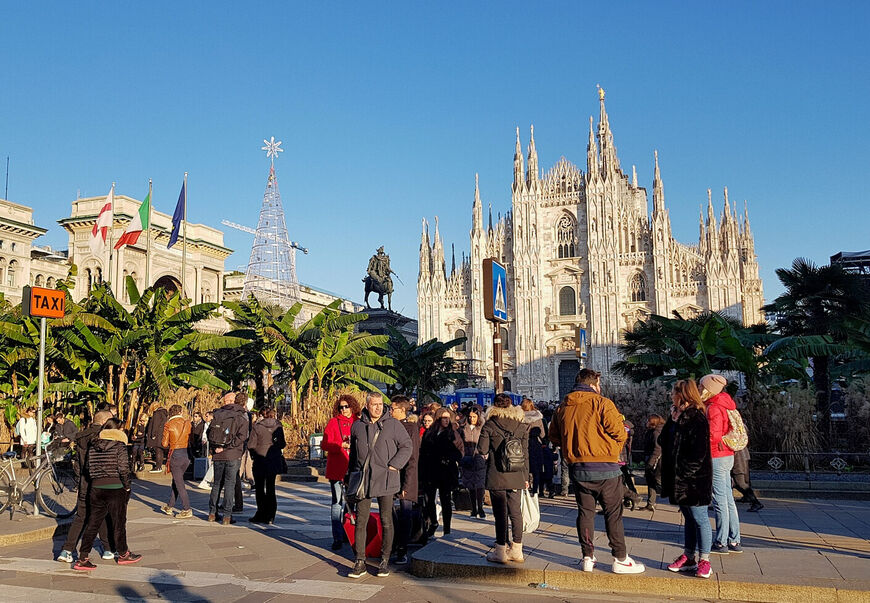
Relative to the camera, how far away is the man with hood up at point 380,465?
6895mm

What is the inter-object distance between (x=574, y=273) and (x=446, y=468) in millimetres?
48839

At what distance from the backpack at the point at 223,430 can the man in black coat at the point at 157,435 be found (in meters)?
6.91

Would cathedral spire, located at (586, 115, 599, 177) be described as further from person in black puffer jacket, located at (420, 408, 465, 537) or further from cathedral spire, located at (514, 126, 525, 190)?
person in black puffer jacket, located at (420, 408, 465, 537)

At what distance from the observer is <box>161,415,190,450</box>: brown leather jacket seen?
34.9 ft

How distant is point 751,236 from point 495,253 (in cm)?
1879

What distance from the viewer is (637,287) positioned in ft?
179

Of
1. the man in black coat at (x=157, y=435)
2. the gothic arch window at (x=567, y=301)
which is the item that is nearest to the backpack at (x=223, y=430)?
the man in black coat at (x=157, y=435)

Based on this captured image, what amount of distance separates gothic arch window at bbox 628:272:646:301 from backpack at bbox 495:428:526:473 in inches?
1950

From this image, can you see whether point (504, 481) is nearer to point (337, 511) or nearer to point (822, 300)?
point (337, 511)

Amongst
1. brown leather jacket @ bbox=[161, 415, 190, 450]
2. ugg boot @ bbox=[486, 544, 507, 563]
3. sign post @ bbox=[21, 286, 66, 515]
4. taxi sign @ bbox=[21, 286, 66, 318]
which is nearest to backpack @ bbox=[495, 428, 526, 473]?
ugg boot @ bbox=[486, 544, 507, 563]

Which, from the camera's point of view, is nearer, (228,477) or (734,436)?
(734,436)

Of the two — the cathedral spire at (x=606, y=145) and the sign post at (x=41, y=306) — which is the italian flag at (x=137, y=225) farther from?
the cathedral spire at (x=606, y=145)

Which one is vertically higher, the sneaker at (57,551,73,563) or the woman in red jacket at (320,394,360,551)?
the woman in red jacket at (320,394,360,551)

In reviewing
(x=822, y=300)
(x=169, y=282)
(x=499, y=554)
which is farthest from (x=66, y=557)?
(x=169, y=282)
